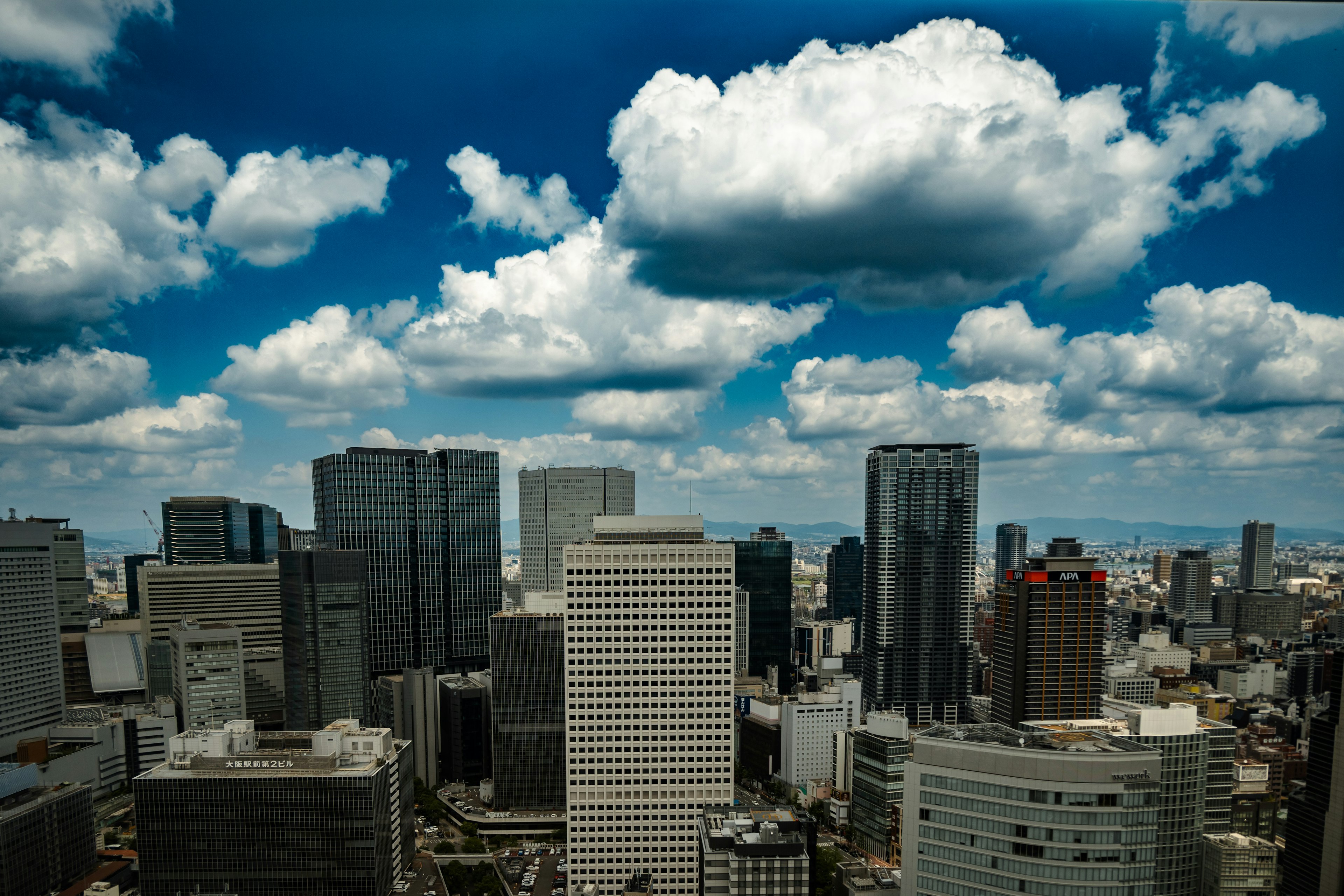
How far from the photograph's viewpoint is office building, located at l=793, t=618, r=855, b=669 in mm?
31797

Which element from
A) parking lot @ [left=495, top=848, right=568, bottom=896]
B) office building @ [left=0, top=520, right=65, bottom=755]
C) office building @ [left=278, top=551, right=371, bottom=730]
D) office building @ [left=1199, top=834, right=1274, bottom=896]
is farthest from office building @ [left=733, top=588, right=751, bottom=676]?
office building @ [left=0, top=520, right=65, bottom=755]

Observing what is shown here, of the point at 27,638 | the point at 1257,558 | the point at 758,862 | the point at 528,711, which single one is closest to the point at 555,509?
the point at 528,711

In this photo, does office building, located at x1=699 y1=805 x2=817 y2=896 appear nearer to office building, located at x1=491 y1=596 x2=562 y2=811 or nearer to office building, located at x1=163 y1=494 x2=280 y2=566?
office building, located at x1=491 y1=596 x2=562 y2=811

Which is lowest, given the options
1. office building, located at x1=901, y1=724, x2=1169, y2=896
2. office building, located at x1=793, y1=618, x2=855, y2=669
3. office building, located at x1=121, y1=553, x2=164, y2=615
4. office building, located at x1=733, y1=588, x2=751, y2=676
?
office building, located at x1=793, y1=618, x2=855, y2=669

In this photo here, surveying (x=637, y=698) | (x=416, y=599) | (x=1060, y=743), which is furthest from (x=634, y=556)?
(x=416, y=599)

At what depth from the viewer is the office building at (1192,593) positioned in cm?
2780

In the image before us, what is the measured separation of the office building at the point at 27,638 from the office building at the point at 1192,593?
35622 millimetres

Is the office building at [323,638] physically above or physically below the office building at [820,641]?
above

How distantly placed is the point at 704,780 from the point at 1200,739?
28.8 feet

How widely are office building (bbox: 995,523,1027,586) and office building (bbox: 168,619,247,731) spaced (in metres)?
27.0

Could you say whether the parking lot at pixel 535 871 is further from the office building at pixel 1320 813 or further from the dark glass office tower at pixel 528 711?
the office building at pixel 1320 813

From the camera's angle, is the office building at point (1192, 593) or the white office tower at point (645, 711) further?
the office building at point (1192, 593)

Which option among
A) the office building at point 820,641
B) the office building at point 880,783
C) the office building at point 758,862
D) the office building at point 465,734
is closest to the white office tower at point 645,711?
the office building at point 758,862

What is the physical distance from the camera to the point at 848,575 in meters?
36.5
